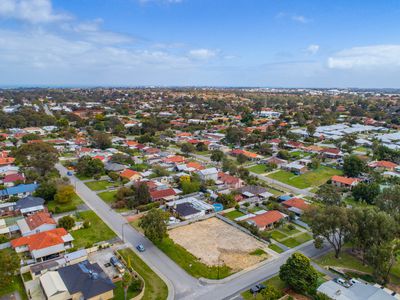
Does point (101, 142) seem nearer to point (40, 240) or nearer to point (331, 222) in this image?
point (40, 240)

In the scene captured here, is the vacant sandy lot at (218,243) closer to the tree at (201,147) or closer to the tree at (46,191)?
the tree at (46,191)

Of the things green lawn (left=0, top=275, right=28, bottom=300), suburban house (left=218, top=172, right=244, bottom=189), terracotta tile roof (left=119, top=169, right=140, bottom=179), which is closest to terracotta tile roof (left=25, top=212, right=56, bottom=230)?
green lawn (left=0, top=275, right=28, bottom=300)

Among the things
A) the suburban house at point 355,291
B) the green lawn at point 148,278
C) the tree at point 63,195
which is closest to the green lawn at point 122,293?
the green lawn at point 148,278

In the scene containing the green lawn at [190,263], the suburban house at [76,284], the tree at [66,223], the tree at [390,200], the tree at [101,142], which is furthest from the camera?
the tree at [101,142]

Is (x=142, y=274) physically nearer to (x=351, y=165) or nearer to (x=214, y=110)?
(x=351, y=165)

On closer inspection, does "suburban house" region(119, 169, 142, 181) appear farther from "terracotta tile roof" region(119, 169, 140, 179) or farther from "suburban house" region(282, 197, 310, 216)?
"suburban house" region(282, 197, 310, 216)

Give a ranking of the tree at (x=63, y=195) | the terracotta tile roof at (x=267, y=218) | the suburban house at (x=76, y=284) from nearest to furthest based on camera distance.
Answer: the suburban house at (x=76, y=284) → the terracotta tile roof at (x=267, y=218) → the tree at (x=63, y=195)
